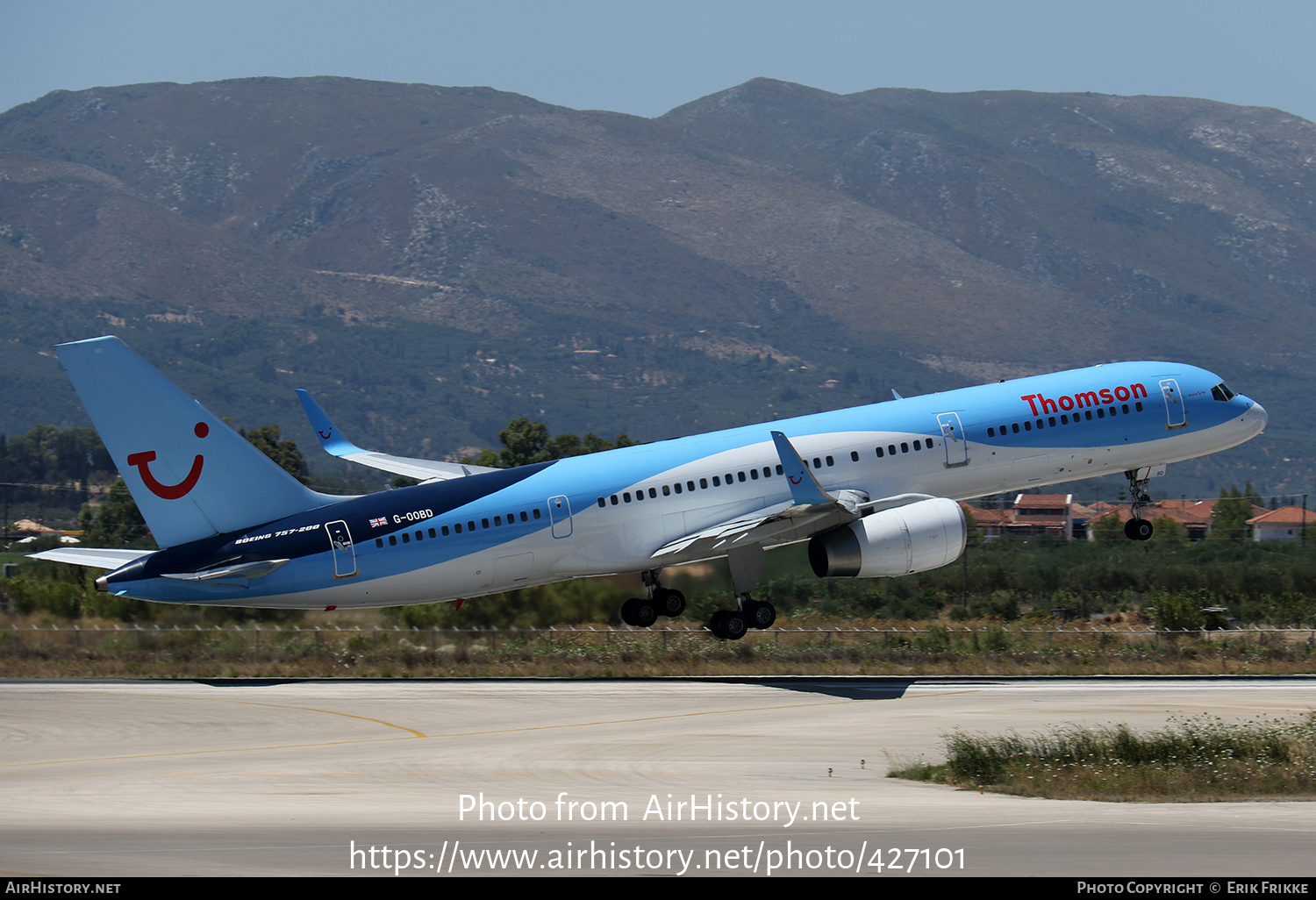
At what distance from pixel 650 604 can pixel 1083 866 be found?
28.6 m

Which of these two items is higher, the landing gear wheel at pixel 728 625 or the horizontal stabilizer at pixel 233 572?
the horizontal stabilizer at pixel 233 572

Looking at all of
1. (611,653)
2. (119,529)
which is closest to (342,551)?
(611,653)

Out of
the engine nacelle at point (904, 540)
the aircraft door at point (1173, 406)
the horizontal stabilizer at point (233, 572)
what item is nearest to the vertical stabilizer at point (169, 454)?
the horizontal stabilizer at point (233, 572)

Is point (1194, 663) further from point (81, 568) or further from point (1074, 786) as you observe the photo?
point (81, 568)

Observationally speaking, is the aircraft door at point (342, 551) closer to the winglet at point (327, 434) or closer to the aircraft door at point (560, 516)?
the aircraft door at point (560, 516)

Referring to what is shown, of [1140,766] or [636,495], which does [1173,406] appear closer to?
[636,495]

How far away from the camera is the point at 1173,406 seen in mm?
47406

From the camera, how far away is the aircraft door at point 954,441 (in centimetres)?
4500

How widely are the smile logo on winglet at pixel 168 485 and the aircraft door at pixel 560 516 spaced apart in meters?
9.63

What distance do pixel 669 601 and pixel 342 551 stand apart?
11006 millimetres

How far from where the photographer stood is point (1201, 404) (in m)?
47.9

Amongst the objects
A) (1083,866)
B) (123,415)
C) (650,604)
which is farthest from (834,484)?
(1083,866)

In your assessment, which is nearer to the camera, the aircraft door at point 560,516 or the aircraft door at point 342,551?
the aircraft door at point 342,551

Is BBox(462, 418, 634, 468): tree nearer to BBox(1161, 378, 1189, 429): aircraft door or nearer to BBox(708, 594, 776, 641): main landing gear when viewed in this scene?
BBox(1161, 378, 1189, 429): aircraft door
